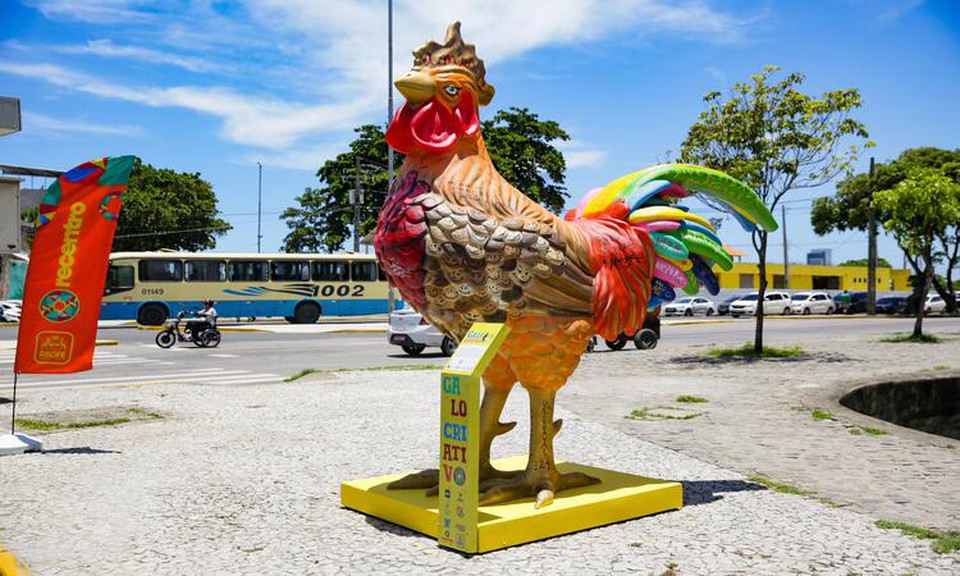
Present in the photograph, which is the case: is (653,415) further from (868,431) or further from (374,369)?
(374,369)

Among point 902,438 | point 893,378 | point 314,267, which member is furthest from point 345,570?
point 314,267

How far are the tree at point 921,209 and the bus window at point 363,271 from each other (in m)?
19.2

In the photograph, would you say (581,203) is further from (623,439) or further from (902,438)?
(902,438)

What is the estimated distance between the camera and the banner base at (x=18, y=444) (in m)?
7.81

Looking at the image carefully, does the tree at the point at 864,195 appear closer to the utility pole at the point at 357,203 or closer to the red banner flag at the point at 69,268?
the utility pole at the point at 357,203

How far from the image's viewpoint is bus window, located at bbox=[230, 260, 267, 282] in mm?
31453

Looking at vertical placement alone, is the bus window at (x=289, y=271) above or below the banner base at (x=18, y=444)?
above

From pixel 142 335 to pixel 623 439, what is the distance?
21525 mm

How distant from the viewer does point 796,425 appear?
905 centimetres

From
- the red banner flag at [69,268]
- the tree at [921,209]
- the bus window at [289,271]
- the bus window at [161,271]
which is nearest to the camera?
the red banner flag at [69,268]

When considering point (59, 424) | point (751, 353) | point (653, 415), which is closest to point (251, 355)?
point (59, 424)

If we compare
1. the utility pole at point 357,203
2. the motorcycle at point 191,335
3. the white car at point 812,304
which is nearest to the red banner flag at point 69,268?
the motorcycle at point 191,335

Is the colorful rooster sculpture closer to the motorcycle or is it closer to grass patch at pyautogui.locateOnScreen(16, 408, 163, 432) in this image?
grass patch at pyautogui.locateOnScreen(16, 408, 163, 432)

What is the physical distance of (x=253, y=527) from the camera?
5152mm
